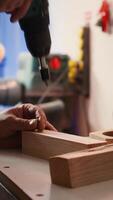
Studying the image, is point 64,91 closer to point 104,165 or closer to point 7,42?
point 7,42

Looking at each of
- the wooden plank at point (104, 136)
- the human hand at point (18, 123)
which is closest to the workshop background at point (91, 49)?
the human hand at point (18, 123)

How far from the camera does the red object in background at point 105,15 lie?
108 inches

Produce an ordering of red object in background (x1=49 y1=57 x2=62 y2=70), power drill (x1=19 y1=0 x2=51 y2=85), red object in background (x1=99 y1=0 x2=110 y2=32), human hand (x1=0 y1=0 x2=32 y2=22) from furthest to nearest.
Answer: red object in background (x1=49 y1=57 x2=62 y2=70) < red object in background (x1=99 y1=0 x2=110 y2=32) < power drill (x1=19 y1=0 x2=51 y2=85) < human hand (x1=0 y1=0 x2=32 y2=22)

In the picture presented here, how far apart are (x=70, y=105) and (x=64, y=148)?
258 centimetres

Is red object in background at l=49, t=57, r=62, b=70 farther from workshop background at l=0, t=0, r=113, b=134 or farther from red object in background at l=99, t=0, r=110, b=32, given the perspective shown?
red object in background at l=99, t=0, r=110, b=32

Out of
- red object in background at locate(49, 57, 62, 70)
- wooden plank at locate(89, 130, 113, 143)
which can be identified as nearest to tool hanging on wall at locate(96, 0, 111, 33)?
red object in background at locate(49, 57, 62, 70)

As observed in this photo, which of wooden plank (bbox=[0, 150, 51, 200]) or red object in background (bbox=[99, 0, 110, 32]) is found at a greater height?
red object in background (bbox=[99, 0, 110, 32])

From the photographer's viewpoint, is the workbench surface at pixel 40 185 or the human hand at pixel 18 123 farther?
the human hand at pixel 18 123

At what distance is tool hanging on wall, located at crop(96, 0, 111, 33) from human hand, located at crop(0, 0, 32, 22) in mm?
2006

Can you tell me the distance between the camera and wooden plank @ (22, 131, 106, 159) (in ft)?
2.61

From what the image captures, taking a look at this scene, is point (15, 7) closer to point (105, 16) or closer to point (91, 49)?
point (105, 16)

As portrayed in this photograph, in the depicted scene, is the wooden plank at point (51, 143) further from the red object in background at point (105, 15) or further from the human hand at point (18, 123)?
the red object in background at point (105, 15)

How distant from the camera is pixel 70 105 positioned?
3395 mm

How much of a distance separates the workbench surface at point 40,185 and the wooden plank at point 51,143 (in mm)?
29
